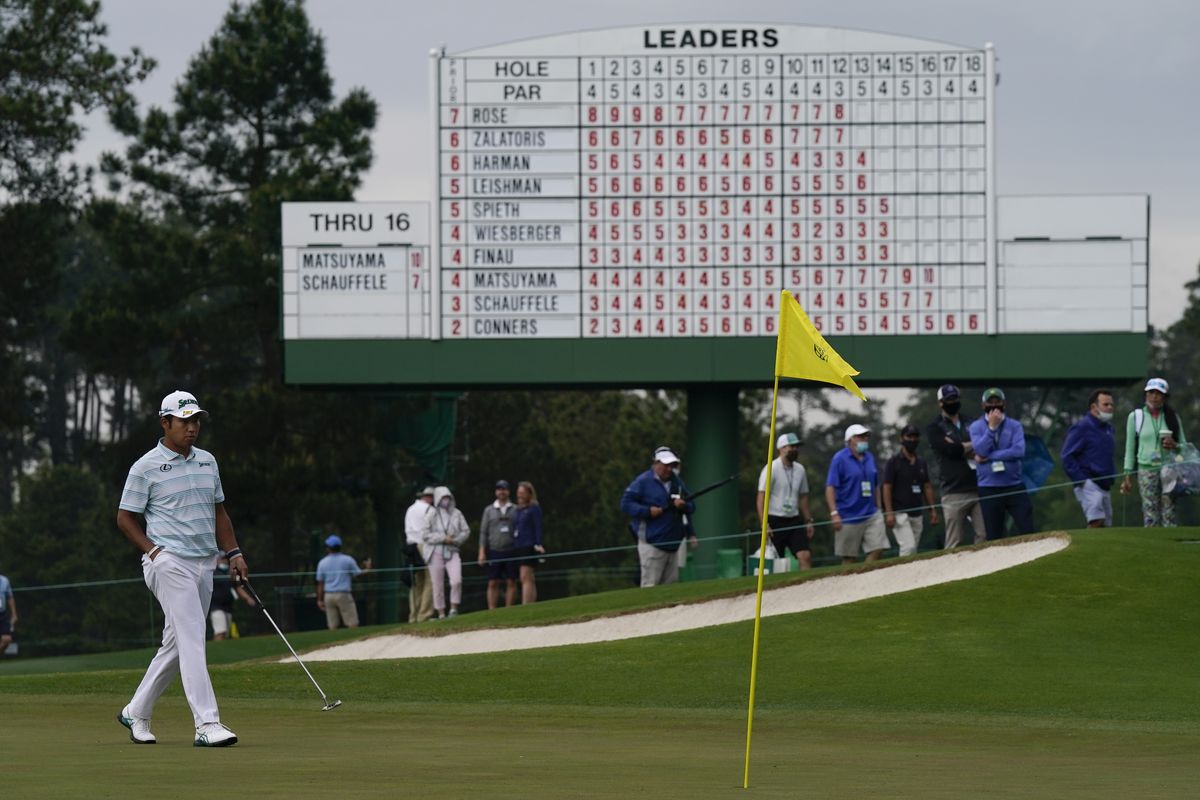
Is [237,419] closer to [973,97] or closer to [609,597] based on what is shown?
[973,97]

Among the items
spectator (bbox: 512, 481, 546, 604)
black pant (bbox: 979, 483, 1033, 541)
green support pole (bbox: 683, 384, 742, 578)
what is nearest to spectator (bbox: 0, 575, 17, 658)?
spectator (bbox: 512, 481, 546, 604)

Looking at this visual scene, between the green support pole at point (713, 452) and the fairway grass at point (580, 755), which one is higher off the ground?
the green support pole at point (713, 452)

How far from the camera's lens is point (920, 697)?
605 inches

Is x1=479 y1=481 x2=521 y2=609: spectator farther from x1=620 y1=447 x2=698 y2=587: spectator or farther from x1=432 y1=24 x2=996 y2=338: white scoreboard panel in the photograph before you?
x1=432 y1=24 x2=996 y2=338: white scoreboard panel

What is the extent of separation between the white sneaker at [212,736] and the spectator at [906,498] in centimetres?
1272

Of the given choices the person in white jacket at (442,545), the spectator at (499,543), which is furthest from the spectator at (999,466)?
the person in white jacket at (442,545)

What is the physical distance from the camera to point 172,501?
37.0ft

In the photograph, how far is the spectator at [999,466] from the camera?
68.0 feet

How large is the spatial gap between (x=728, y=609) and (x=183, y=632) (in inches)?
423

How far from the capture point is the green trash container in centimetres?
2725

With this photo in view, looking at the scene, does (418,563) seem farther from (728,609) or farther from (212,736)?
(212,736)

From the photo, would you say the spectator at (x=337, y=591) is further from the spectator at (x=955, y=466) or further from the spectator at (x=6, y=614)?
the spectator at (x=955, y=466)

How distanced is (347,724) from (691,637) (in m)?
6.09

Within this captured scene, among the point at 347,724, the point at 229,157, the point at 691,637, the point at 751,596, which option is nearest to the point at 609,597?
the point at 751,596
